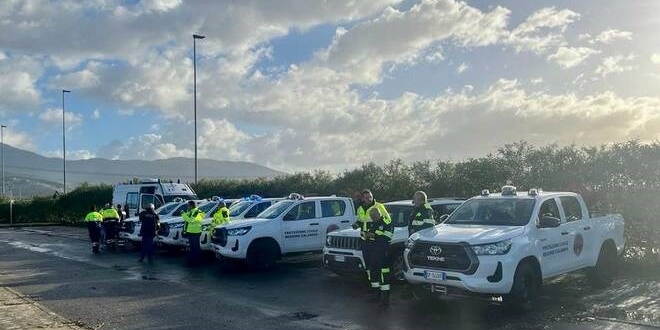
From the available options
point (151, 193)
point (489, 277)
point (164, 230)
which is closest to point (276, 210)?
point (164, 230)

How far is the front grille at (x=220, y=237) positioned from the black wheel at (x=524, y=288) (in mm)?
7724

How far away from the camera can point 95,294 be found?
12.2 metres

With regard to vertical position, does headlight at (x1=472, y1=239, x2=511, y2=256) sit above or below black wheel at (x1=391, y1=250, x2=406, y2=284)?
above

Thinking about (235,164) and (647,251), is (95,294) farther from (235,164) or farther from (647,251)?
(235,164)

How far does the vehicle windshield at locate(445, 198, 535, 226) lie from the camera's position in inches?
412

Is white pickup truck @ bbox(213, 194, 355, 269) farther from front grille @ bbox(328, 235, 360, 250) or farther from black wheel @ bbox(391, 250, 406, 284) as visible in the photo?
black wheel @ bbox(391, 250, 406, 284)

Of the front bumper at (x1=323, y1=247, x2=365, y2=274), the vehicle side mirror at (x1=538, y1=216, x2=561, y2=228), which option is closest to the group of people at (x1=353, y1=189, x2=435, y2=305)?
the front bumper at (x1=323, y1=247, x2=365, y2=274)

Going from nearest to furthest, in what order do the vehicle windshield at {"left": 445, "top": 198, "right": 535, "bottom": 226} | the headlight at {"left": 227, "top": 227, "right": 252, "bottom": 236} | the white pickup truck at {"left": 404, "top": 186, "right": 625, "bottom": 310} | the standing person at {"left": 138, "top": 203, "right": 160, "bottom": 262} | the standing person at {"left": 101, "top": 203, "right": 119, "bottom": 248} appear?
the white pickup truck at {"left": 404, "top": 186, "right": 625, "bottom": 310}
the vehicle windshield at {"left": 445, "top": 198, "right": 535, "bottom": 226}
the headlight at {"left": 227, "top": 227, "right": 252, "bottom": 236}
the standing person at {"left": 138, "top": 203, "right": 160, "bottom": 262}
the standing person at {"left": 101, "top": 203, "right": 119, "bottom": 248}

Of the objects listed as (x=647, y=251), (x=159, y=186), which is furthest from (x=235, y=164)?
(x=647, y=251)

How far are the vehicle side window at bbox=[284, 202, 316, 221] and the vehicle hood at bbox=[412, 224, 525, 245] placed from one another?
5.86 meters

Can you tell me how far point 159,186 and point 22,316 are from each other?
1707 centimetres

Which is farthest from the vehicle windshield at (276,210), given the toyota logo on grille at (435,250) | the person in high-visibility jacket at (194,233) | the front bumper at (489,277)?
the front bumper at (489,277)

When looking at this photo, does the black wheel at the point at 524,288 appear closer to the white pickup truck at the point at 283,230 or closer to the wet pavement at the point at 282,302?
the wet pavement at the point at 282,302

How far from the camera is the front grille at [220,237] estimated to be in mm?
15398
